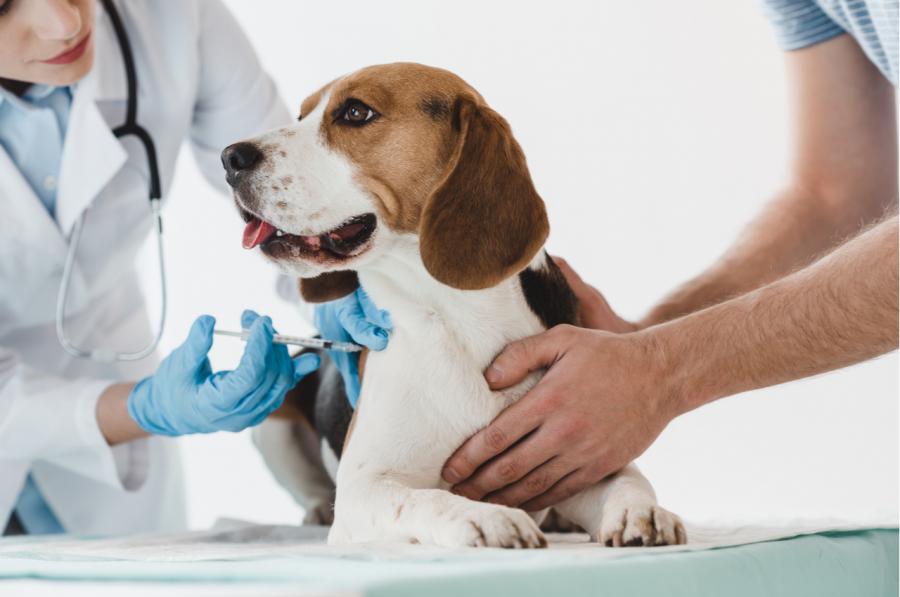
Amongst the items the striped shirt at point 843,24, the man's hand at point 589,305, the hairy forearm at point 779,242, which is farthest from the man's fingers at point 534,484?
the striped shirt at point 843,24

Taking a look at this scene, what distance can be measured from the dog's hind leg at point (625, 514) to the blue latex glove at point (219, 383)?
0.63m

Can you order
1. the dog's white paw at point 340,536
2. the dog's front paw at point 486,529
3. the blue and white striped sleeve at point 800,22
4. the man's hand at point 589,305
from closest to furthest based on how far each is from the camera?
the dog's front paw at point 486,529, the dog's white paw at point 340,536, the man's hand at point 589,305, the blue and white striped sleeve at point 800,22

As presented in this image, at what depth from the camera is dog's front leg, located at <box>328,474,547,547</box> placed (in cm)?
136

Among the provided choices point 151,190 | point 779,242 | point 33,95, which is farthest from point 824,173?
point 33,95

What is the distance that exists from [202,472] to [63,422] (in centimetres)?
149

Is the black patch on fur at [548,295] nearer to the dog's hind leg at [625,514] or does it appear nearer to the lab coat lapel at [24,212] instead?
the dog's hind leg at [625,514]

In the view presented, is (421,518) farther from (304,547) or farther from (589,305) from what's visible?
(589,305)

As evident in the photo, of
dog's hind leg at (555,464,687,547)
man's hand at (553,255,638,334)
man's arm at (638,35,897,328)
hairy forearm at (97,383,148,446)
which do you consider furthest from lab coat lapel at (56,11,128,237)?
man's arm at (638,35,897,328)

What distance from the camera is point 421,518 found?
145 cm

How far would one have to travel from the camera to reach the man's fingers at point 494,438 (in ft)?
5.53

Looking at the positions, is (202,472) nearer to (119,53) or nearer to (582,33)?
(119,53)

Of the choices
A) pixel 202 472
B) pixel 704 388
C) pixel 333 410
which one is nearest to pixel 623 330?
pixel 704 388

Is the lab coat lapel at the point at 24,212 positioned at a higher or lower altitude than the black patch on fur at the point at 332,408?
higher

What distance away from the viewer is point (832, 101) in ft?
8.48
